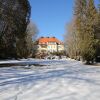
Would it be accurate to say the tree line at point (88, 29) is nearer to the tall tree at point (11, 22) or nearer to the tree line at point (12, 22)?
the tree line at point (12, 22)

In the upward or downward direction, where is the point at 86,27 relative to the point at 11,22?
upward

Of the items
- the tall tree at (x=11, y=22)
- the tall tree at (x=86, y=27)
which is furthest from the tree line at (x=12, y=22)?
the tall tree at (x=86, y=27)

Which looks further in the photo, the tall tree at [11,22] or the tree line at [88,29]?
the tree line at [88,29]

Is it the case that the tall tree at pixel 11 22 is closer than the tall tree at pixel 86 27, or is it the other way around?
the tall tree at pixel 11 22

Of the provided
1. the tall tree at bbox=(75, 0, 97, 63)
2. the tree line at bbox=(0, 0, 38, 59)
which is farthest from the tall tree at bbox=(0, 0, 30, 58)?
the tall tree at bbox=(75, 0, 97, 63)

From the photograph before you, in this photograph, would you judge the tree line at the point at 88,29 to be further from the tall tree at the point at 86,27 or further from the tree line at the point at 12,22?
the tree line at the point at 12,22

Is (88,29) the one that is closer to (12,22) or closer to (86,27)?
(86,27)

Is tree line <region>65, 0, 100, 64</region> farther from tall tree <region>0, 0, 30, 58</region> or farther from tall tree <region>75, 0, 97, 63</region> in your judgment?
tall tree <region>0, 0, 30, 58</region>

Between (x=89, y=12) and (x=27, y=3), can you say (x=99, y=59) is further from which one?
(x=27, y=3)

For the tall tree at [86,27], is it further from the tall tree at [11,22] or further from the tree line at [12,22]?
the tall tree at [11,22]

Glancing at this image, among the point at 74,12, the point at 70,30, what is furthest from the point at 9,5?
the point at 70,30

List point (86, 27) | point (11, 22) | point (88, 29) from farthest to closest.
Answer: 1. point (86, 27)
2. point (88, 29)
3. point (11, 22)

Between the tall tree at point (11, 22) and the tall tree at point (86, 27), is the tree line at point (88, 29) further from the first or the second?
the tall tree at point (11, 22)

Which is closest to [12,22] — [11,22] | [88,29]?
[11,22]
